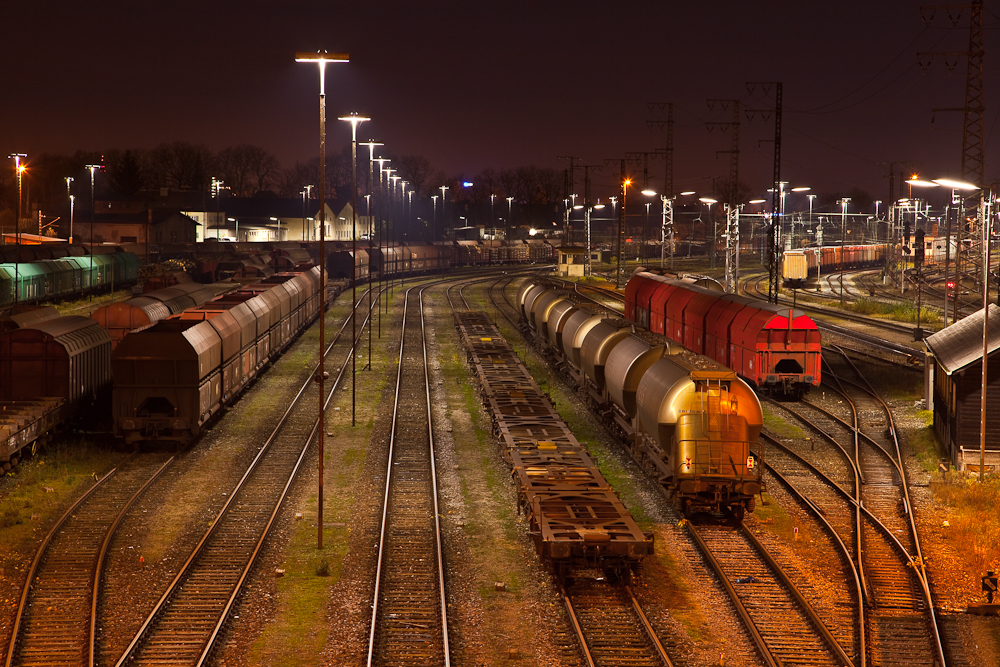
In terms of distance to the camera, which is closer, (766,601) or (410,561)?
(766,601)

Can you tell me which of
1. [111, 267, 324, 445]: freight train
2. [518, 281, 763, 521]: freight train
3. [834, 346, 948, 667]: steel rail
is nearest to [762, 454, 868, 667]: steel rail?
[834, 346, 948, 667]: steel rail

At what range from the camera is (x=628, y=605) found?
17.6 metres

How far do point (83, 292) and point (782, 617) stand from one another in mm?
→ 69153

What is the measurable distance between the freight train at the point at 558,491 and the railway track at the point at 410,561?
223 cm

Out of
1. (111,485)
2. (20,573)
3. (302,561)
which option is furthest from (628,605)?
(111,485)

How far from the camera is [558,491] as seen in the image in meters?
21.0

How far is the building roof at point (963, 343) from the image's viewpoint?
2759 cm

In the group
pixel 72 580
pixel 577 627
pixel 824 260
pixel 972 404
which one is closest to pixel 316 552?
pixel 72 580

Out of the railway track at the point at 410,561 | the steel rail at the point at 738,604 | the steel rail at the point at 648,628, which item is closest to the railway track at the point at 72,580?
the railway track at the point at 410,561

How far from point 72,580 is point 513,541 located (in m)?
9.05

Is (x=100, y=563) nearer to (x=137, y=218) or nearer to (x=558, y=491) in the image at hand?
(x=558, y=491)

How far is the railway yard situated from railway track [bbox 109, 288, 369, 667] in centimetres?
7

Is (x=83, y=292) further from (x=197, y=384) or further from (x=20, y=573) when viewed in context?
(x=20, y=573)

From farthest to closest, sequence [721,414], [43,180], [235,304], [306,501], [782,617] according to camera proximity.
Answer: [43,180], [235,304], [306,501], [721,414], [782,617]
